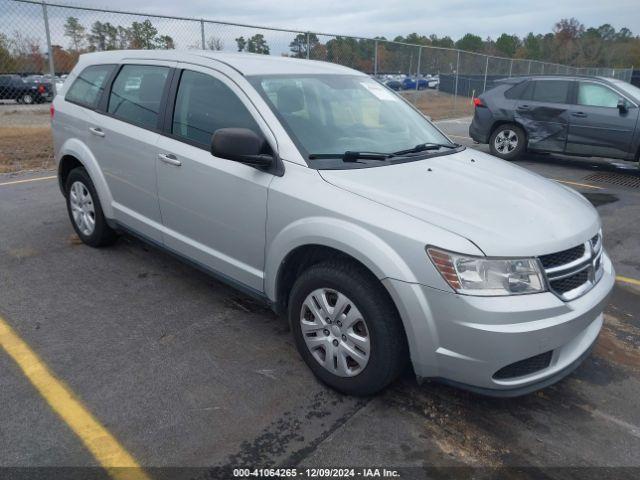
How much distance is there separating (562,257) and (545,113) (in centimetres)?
803

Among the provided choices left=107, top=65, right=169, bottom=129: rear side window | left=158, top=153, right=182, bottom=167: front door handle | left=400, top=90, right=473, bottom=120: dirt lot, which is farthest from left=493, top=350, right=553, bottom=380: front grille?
left=400, top=90, right=473, bottom=120: dirt lot

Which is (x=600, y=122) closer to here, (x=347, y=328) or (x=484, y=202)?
(x=484, y=202)

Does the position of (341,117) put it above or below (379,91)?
below

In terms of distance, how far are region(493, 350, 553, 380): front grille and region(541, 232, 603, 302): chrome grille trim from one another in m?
0.30

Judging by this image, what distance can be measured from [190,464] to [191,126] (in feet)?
7.23

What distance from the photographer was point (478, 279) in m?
2.38

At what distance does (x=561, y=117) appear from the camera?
9438mm

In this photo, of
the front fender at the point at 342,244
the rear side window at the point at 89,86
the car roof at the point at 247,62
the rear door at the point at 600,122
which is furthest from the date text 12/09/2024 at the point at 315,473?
the rear door at the point at 600,122

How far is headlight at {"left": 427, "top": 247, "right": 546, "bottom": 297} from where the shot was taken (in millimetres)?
2361

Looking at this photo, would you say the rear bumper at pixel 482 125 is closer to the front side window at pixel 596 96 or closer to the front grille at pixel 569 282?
the front side window at pixel 596 96

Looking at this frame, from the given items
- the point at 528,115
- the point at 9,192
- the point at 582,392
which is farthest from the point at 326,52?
the point at 582,392

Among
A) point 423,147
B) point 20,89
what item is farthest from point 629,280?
point 20,89

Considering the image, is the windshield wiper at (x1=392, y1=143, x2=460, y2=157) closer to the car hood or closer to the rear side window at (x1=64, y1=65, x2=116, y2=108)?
the car hood

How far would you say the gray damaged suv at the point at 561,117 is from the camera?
29.2 ft
